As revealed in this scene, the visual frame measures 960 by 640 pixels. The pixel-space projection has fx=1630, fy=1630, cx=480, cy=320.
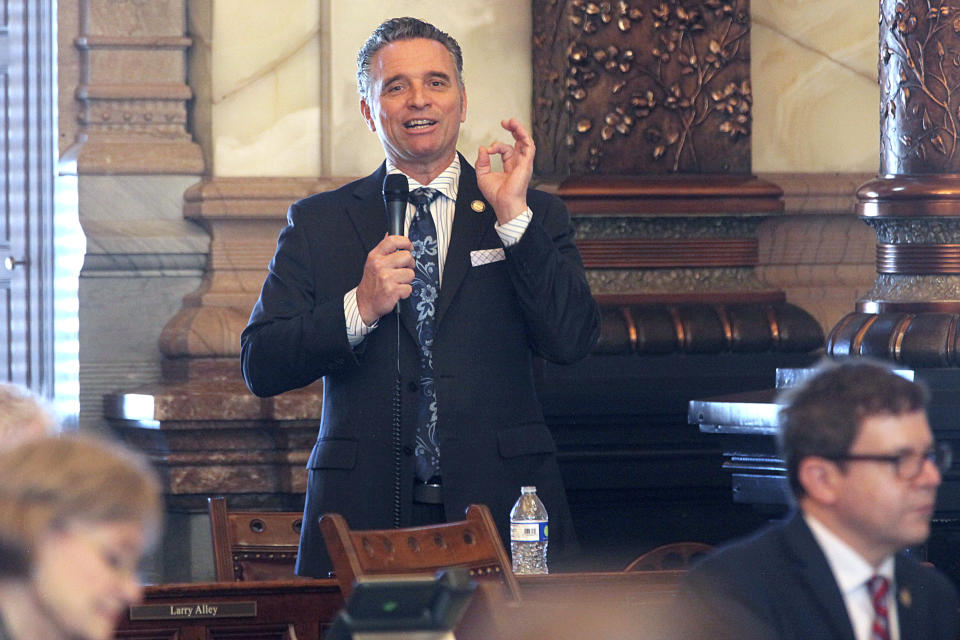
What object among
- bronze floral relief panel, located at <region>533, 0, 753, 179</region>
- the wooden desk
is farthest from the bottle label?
bronze floral relief panel, located at <region>533, 0, 753, 179</region>

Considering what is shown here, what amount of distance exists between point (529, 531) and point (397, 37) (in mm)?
1167

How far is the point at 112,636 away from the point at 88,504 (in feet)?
5.89

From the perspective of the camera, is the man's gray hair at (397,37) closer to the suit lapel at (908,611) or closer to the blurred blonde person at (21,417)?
the blurred blonde person at (21,417)

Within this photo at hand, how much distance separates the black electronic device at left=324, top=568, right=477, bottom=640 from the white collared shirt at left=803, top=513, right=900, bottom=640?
79 centimetres

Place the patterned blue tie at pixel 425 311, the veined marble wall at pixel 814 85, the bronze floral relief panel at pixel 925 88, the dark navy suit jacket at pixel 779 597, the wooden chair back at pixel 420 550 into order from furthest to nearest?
1. the veined marble wall at pixel 814 85
2. the bronze floral relief panel at pixel 925 88
3. the patterned blue tie at pixel 425 311
4. the wooden chair back at pixel 420 550
5. the dark navy suit jacket at pixel 779 597

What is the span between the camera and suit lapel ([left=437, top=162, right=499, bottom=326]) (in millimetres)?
3645

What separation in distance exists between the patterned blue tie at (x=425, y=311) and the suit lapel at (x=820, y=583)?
4.63 ft

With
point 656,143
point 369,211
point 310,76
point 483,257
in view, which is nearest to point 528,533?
point 483,257

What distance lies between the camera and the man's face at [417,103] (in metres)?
3.66

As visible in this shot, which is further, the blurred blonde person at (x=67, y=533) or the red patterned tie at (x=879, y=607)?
the red patterned tie at (x=879, y=607)

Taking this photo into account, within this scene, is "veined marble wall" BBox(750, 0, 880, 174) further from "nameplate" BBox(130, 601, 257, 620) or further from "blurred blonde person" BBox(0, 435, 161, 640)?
"blurred blonde person" BBox(0, 435, 161, 640)

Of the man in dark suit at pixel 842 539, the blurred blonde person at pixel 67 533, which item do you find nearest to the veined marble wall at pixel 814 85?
the man in dark suit at pixel 842 539

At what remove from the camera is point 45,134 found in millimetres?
6219

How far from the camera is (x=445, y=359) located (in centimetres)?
361
